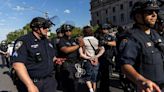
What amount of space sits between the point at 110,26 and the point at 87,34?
51 centimetres

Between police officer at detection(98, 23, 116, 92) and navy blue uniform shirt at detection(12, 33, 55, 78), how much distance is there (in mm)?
3312

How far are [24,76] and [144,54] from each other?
1550 mm

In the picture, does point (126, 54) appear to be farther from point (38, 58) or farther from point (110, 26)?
point (110, 26)

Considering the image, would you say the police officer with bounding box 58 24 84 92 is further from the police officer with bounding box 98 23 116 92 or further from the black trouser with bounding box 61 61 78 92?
the police officer with bounding box 98 23 116 92

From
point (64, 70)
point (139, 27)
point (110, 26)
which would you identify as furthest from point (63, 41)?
point (139, 27)

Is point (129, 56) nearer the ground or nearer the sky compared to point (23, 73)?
nearer the sky

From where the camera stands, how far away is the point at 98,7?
105m

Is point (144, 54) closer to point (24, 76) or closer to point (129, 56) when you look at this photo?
point (129, 56)

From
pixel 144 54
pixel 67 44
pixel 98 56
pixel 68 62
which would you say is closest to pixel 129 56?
pixel 144 54

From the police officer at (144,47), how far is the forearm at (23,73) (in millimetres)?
1331

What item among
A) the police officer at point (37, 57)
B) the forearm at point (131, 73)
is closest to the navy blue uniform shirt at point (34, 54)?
the police officer at point (37, 57)

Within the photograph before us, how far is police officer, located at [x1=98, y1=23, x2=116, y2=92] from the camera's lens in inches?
340

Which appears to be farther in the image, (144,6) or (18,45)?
(18,45)

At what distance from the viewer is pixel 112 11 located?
9806 centimetres
